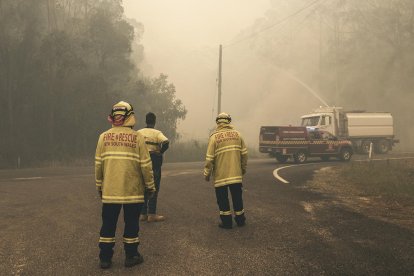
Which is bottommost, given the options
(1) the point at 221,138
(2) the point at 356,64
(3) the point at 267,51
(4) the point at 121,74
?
(1) the point at 221,138

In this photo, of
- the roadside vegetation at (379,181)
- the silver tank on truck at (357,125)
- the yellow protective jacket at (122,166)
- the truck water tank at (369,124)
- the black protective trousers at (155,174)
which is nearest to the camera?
the yellow protective jacket at (122,166)

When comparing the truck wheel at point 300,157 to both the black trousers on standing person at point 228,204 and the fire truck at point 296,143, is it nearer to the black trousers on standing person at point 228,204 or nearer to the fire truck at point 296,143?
the fire truck at point 296,143

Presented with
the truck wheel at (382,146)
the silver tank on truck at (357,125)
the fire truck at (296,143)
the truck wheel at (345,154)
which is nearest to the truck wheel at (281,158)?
the fire truck at (296,143)

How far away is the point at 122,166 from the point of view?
15.2 ft

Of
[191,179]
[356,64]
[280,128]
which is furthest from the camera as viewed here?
[356,64]

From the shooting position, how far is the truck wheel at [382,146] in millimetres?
28719

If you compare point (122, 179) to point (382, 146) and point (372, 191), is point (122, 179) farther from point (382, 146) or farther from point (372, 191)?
point (382, 146)

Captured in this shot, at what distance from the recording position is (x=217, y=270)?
440 cm

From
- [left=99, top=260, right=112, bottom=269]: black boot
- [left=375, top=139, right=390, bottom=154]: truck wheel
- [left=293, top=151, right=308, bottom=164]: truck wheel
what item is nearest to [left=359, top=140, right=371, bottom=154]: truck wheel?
[left=375, top=139, right=390, bottom=154]: truck wheel

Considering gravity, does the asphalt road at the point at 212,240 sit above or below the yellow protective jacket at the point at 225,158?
below

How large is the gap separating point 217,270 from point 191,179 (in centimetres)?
878

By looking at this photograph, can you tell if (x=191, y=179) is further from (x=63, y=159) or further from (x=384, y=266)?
(x=63, y=159)

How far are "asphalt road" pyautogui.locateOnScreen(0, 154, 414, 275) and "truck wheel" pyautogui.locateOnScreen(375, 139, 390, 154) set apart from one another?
2157cm

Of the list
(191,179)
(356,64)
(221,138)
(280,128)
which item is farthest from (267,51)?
(221,138)
